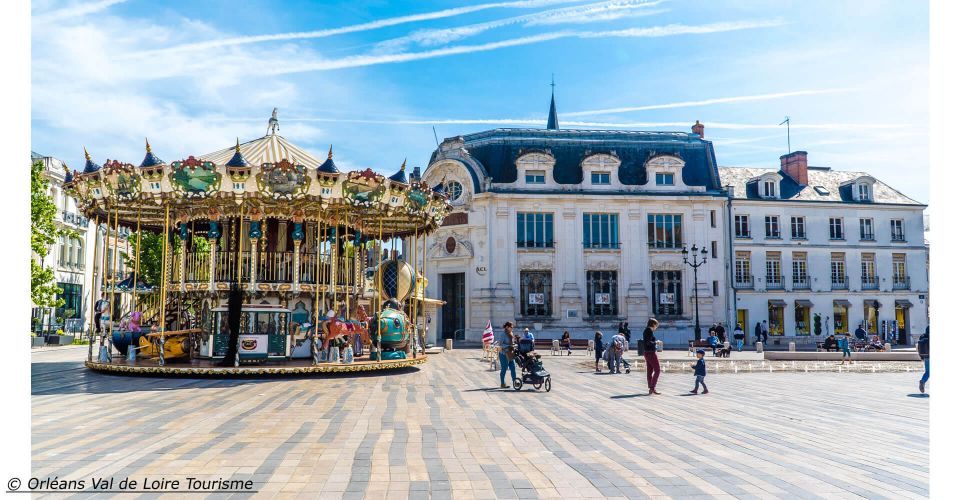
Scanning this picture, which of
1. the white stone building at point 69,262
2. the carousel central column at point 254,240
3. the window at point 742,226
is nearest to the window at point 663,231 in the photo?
the window at point 742,226

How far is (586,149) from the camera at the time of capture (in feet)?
150

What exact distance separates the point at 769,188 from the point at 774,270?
20.5 feet

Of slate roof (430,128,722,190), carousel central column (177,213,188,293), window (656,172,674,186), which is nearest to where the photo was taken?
carousel central column (177,213,188,293)

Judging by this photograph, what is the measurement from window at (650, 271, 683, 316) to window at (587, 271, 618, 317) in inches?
109

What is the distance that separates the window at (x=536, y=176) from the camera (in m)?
44.3

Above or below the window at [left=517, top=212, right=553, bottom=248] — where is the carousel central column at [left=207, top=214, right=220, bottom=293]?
below

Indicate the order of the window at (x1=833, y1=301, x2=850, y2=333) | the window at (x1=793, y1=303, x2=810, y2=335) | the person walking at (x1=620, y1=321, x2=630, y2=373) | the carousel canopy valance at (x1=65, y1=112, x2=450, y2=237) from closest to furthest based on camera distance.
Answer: the carousel canopy valance at (x1=65, y1=112, x2=450, y2=237) → the person walking at (x1=620, y1=321, x2=630, y2=373) → the window at (x1=793, y1=303, x2=810, y2=335) → the window at (x1=833, y1=301, x2=850, y2=333)

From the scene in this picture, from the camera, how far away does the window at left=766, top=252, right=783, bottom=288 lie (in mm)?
47094

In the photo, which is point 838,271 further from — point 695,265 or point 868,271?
point 695,265

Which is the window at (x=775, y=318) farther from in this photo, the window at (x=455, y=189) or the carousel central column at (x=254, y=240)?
the carousel central column at (x=254, y=240)

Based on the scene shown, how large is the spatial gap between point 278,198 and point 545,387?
9450 mm

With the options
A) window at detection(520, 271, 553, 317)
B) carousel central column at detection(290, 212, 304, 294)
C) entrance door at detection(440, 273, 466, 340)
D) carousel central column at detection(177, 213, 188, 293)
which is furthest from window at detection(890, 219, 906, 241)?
carousel central column at detection(177, 213, 188, 293)

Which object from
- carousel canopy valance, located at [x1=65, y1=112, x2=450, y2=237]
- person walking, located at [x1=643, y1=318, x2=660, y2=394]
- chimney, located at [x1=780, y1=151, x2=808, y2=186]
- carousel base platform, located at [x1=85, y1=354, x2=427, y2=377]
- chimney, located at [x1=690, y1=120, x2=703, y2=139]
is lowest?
carousel base platform, located at [x1=85, y1=354, x2=427, y2=377]

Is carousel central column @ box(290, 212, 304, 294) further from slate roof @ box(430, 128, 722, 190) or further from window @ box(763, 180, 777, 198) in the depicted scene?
window @ box(763, 180, 777, 198)
